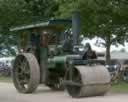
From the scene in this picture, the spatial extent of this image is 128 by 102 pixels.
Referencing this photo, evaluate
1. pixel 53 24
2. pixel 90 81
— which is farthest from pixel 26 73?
pixel 90 81

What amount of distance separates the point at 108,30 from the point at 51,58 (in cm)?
783

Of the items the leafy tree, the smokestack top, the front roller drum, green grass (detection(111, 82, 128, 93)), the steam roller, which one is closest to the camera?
the front roller drum

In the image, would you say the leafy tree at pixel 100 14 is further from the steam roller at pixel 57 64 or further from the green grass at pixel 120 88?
the green grass at pixel 120 88

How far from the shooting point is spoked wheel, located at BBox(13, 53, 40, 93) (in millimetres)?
15250

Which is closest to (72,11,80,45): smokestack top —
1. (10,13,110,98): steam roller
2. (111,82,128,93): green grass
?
(10,13,110,98): steam roller

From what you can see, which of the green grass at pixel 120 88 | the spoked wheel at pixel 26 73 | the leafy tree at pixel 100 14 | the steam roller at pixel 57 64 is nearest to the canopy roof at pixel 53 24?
the steam roller at pixel 57 64

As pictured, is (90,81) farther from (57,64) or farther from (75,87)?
(57,64)

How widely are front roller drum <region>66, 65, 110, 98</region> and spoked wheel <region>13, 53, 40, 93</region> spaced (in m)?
1.66

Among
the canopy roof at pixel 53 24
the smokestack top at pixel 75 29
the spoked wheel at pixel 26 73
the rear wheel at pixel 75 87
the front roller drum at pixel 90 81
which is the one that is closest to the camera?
the front roller drum at pixel 90 81

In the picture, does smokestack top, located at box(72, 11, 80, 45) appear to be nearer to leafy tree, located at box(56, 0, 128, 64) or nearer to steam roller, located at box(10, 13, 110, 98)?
steam roller, located at box(10, 13, 110, 98)

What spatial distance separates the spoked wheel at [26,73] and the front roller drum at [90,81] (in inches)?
65.5

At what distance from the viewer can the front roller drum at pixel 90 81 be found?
1341cm

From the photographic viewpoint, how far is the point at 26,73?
15883 millimetres

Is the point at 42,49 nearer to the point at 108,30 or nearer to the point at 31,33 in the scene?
the point at 31,33
